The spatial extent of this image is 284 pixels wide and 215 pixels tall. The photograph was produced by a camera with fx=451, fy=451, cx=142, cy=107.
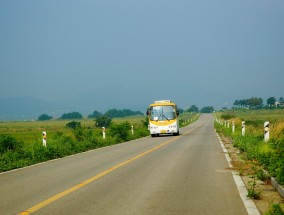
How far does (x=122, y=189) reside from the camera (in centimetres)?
1005

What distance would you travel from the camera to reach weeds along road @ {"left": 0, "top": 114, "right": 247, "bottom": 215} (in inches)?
316

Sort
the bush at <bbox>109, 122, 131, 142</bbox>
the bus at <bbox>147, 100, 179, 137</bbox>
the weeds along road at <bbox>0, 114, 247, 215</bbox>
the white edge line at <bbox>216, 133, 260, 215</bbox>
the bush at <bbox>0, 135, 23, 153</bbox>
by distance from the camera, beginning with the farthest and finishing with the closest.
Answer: the bus at <bbox>147, 100, 179, 137</bbox>, the bush at <bbox>109, 122, 131, 142</bbox>, the bush at <bbox>0, 135, 23, 153</bbox>, the weeds along road at <bbox>0, 114, 247, 215</bbox>, the white edge line at <bbox>216, 133, 260, 215</bbox>

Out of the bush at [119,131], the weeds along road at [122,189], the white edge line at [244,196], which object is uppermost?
the bush at [119,131]

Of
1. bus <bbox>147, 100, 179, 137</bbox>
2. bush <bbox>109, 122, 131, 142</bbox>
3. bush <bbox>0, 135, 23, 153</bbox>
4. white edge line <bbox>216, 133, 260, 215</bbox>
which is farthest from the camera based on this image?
bus <bbox>147, 100, 179, 137</bbox>

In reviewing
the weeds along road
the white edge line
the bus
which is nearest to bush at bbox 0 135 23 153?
the weeds along road

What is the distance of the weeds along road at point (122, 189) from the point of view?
26.3 ft

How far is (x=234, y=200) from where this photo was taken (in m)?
8.73

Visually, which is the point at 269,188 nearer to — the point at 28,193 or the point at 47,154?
the point at 28,193

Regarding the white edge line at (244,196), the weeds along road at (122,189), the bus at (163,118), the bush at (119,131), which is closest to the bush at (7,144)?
the weeds along road at (122,189)

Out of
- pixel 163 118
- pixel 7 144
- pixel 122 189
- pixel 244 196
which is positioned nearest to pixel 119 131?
pixel 163 118

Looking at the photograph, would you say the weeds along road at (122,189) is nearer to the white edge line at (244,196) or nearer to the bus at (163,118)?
the white edge line at (244,196)

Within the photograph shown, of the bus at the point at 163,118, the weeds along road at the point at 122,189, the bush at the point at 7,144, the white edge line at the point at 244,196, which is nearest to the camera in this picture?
the white edge line at the point at 244,196

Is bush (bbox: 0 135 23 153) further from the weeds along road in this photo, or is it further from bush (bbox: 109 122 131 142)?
bush (bbox: 109 122 131 142)

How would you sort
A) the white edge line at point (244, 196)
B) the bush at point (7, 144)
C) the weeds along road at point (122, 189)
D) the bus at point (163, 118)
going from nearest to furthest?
1. the white edge line at point (244, 196)
2. the weeds along road at point (122, 189)
3. the bush at point (7, 144)
4. the bus at point (163, 118)
